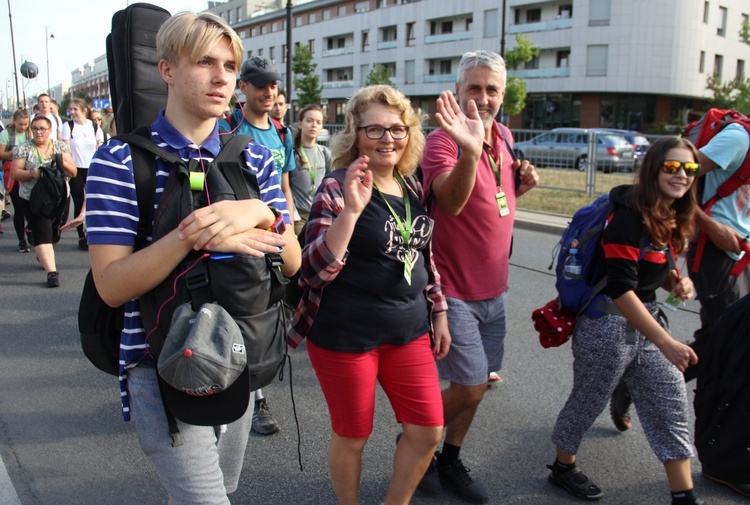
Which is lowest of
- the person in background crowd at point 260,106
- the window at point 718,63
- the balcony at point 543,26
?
the person in background crowd at point 260,106

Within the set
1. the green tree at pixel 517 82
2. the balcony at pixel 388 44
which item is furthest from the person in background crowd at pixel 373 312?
the balcony at pixel 388 44

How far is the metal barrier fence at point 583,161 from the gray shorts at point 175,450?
37.2ft

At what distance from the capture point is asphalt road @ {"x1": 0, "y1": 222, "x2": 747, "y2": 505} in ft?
10.4

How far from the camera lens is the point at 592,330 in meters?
3.05

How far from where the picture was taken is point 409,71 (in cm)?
5831

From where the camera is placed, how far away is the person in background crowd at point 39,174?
726 centimetres

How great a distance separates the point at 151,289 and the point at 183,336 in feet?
0.67

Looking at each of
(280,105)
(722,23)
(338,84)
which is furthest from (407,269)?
(338,84)

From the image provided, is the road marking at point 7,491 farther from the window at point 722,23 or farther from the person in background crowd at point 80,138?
the window at point 722,23

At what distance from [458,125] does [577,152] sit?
11.4 metres

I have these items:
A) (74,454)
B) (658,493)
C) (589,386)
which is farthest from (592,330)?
(74,454)

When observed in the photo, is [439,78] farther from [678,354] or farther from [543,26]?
[678,354]

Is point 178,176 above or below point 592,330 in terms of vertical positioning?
above

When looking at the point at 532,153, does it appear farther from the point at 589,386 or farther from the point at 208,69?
the point at 208,69
